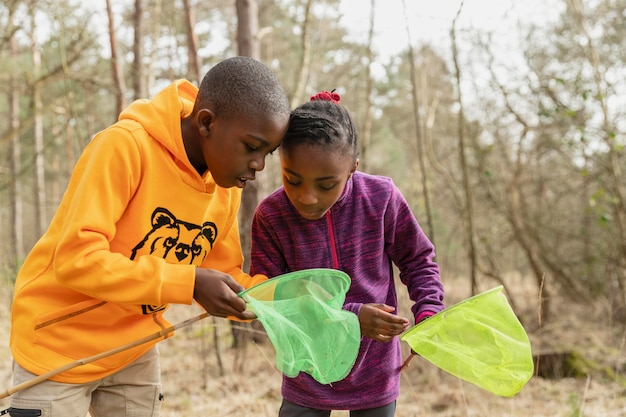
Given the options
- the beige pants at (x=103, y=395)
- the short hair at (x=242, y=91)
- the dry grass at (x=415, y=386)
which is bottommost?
the dry grass at (x=415, y=386)

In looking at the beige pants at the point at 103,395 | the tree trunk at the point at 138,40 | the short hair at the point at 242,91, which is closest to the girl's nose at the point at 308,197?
the short hair at the point at 242,91

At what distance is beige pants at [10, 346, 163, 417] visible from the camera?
1.80m

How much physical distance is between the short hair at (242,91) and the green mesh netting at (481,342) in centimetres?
83

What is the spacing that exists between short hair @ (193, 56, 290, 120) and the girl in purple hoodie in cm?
16

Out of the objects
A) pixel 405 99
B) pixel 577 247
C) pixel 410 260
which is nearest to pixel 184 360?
pixel 410 260

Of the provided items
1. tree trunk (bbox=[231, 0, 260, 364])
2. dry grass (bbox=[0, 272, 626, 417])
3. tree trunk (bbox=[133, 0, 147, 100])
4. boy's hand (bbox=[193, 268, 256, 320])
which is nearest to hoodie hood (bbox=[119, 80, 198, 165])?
boy's hand (bbox=[193, 268, 256, 320])

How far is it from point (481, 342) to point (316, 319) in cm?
56

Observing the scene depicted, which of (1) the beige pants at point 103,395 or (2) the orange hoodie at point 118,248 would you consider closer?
(2) the orange hoodie at point 118,248

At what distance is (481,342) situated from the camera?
6.55 feet

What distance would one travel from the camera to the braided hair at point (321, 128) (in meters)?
1.88

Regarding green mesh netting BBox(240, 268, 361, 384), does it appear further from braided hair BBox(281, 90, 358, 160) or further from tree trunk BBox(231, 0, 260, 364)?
tree trunk BBox(231, 0, 260, 364)

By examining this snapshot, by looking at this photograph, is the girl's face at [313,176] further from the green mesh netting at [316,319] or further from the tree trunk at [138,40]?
the tree trunk at [138,40]

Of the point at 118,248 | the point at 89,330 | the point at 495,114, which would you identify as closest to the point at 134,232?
the point at 118,248

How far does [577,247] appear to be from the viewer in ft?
29.9
